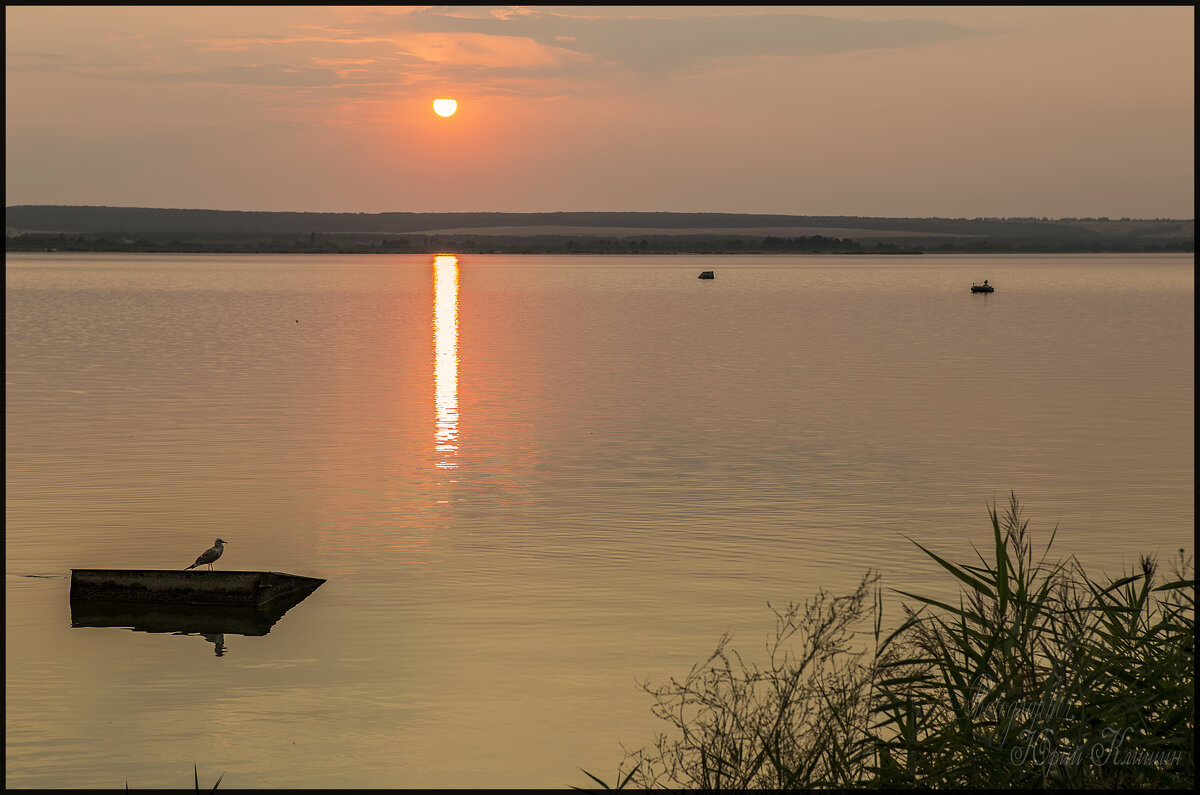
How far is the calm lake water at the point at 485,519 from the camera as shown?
1473 centimetres

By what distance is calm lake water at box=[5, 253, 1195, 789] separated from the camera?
1473 cm

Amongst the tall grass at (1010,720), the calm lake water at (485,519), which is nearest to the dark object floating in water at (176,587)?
the calm lake water at (485,519)

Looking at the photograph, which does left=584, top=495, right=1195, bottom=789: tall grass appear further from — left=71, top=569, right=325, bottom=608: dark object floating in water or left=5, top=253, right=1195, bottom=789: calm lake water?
left=71, top=569, right=325, bottom=608: dark object floating in water

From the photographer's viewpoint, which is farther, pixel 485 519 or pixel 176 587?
pixel 485 519

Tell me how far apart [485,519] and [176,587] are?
7.02 metres

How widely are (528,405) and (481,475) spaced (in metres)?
13.6

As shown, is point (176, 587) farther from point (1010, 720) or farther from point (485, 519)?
point (1010, 720)

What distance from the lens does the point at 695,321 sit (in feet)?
313

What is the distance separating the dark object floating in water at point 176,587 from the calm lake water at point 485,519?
1.75 ft

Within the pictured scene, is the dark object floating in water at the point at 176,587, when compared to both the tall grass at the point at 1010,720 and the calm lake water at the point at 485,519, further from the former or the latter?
the tall grass at the point at 1010,720

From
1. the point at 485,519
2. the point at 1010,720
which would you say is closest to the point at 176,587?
the point at 485,519

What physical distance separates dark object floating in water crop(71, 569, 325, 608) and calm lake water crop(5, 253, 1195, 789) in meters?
0.53

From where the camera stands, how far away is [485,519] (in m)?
24.3

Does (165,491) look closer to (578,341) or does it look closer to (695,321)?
(578,341)
